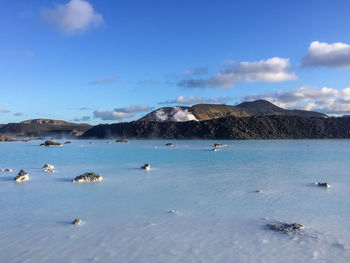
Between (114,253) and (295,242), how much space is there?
3663 millimetres

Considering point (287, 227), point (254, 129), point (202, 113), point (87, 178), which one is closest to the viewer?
point (287, 227)

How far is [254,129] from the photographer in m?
72.2

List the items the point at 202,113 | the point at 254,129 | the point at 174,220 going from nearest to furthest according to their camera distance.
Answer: the point at 174,220
the point at 254,129
the point at 202,113

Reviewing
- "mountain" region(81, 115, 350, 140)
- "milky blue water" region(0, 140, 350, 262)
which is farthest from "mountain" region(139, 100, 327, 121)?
"milky blue water" region(0, 140, 350, 262)

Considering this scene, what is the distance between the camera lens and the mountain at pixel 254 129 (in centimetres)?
7069

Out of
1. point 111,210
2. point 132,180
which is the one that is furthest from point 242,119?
point 111,210

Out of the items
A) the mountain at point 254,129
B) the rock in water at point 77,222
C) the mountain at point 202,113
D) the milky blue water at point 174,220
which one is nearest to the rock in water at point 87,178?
the milky blue water at point 174,220

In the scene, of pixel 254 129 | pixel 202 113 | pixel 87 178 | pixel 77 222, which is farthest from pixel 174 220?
pixel 202 113

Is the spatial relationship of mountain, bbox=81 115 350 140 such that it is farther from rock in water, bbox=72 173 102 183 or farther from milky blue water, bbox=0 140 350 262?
milky blue water, bbox=0 140 350 262

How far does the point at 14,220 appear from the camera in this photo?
24.4 ft

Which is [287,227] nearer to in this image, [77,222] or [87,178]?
[77,222]

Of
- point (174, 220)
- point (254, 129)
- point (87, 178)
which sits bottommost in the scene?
point (174, 220)

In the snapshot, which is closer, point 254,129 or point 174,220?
point 174,220

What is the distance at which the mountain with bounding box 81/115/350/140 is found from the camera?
7069 cm
